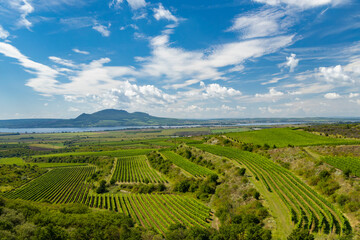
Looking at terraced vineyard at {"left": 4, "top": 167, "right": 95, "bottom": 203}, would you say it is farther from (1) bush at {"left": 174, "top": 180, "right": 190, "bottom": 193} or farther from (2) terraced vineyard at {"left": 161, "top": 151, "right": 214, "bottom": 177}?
(2) terraced vineyard at {"left": 161, "top": 151, "right": 214, "bottom": 177}

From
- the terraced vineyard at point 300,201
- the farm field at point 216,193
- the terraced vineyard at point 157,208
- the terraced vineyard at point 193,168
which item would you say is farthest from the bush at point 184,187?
the terraced vineyard at point 300,201

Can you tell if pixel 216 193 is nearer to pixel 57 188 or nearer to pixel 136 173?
pixel 136 173

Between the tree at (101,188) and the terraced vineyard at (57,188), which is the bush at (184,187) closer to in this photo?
the tree at (101,188)

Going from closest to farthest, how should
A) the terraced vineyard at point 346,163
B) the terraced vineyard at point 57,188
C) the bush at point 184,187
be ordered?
the terraced vineyard at point 346,163 → the bush at point 184,187 → the terraced vineyard at point 57,188

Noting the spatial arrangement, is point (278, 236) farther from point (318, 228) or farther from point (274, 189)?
point (274, 189)

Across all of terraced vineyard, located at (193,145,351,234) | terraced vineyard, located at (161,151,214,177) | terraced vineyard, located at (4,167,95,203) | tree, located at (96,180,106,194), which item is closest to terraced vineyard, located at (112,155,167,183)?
terraced vineyard, located at (161,151,214,177)

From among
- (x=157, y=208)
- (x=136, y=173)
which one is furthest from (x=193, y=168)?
(x=136, y=173)
